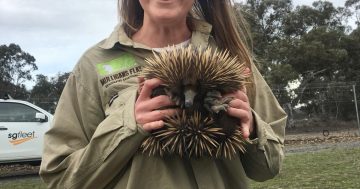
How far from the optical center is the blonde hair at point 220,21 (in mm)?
2484

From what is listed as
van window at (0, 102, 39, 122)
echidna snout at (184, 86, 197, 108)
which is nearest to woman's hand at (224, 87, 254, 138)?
echidna snout at (184, 86, 197, 108)

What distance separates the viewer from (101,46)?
2.42 m

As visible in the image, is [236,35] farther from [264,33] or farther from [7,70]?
[7,70]

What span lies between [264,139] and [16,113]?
37.0 feet

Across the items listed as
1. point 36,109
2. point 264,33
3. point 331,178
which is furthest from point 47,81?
point 331,178

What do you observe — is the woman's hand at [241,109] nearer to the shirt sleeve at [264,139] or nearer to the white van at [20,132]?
the shirt sleeve at [264,139]

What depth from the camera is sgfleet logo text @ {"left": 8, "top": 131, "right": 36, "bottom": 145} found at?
479 inches

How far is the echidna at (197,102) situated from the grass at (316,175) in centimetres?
681

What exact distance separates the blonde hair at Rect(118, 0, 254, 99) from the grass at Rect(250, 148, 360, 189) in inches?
243

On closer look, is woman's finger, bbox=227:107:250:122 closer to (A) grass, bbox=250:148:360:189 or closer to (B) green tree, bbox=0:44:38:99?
(A) grass, bbox=250:148:360:189

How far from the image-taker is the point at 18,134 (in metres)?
12.2

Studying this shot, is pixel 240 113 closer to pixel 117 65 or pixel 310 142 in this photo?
pixel 117 65

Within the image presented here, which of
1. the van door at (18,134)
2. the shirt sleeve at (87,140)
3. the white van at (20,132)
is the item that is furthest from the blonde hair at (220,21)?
the van door at (18,134)

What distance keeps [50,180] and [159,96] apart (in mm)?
724
